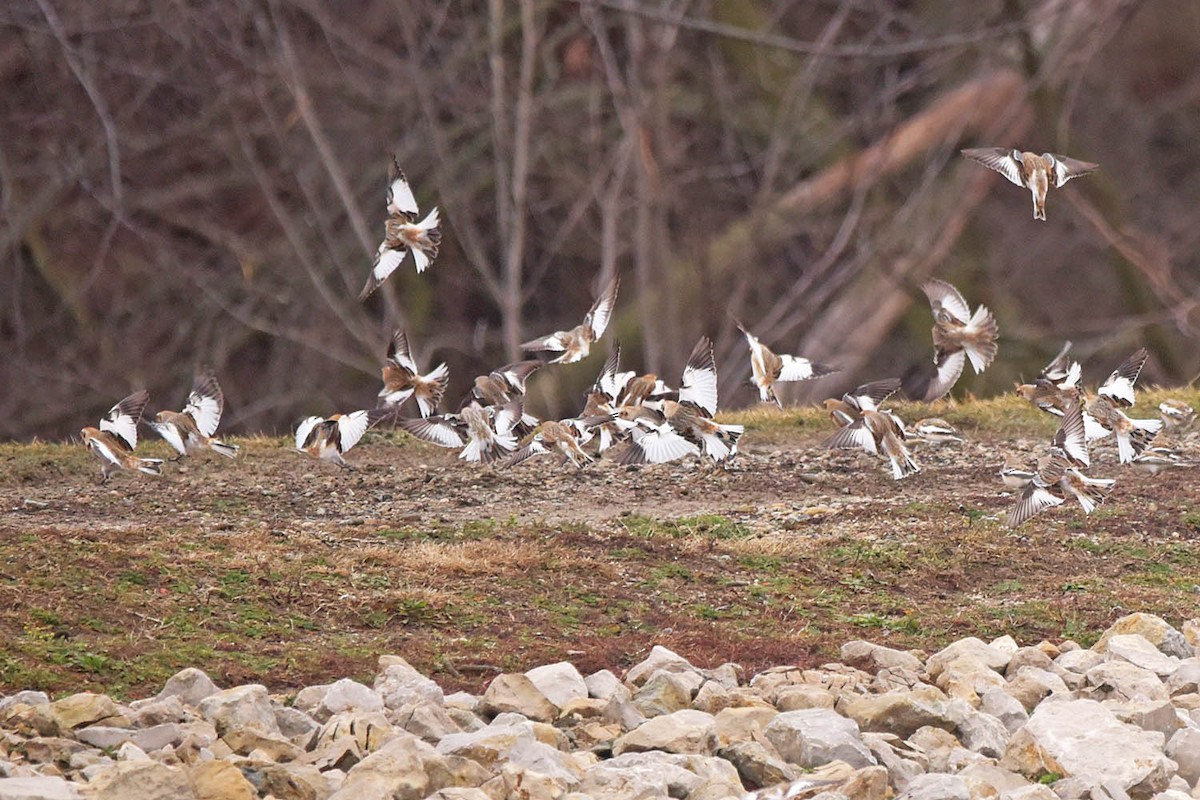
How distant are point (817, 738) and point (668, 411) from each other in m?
2.67

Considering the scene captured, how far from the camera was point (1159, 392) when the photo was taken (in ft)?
38.4

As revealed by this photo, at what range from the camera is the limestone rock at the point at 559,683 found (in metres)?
5.84

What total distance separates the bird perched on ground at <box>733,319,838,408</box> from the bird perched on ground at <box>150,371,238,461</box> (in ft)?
7.80

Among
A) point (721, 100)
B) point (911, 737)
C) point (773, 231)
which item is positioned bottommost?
point (911, 737)

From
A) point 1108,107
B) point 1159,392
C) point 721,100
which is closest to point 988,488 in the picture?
point 1159,392

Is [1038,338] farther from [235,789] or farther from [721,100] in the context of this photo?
[235,789]

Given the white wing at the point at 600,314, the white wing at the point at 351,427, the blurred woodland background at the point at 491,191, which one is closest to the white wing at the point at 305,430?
the white wing at the point at 351,427

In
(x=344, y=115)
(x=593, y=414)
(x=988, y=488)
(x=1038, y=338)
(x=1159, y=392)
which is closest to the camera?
(x=593, y=414)

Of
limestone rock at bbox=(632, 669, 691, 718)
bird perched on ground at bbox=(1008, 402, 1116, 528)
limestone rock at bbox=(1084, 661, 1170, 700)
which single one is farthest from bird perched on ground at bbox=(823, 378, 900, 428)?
limestone rock at bbox=(632, 669, 691, 718)

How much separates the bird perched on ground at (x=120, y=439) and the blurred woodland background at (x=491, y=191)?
7.06 metres

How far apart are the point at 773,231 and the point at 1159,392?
6.02m

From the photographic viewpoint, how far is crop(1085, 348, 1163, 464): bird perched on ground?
28.1 ft

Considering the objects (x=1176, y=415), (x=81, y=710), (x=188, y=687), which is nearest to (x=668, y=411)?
(x=188, y=687)

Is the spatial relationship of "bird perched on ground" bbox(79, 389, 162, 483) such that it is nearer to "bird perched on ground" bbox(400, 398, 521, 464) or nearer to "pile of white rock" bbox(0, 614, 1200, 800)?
"bird perched on ground" bbox(400, 398, 521, 464)
